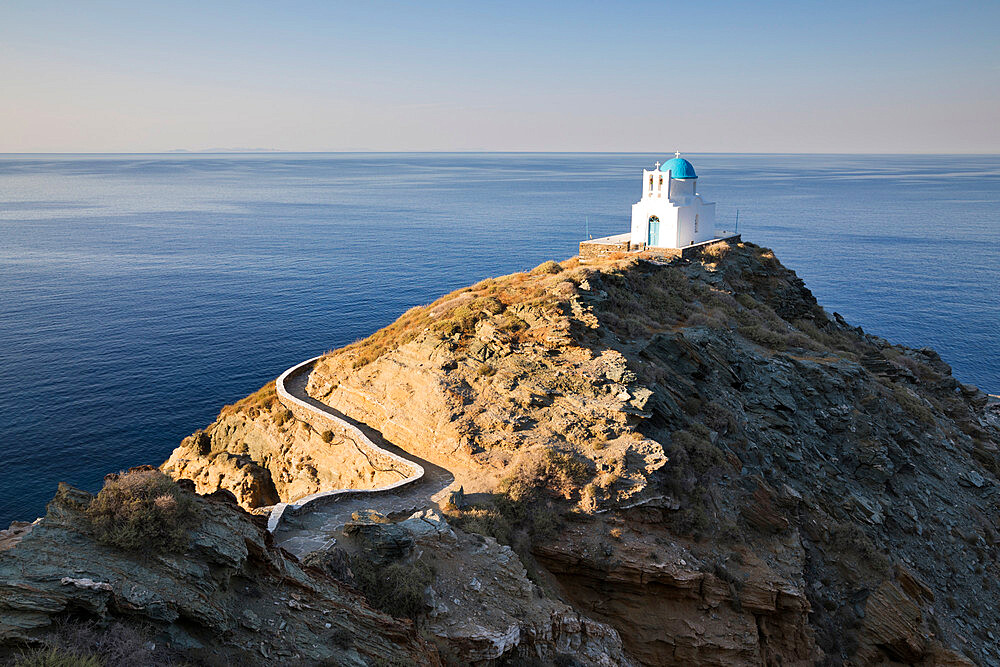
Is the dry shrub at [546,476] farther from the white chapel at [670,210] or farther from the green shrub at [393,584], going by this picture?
the white chapel at [670,210]

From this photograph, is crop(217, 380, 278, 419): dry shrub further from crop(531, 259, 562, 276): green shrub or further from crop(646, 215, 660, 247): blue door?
crop(646, 215, 660, 247): blue door

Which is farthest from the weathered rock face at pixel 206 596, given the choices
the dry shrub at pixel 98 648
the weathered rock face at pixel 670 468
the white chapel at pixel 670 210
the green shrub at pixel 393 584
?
the white chapel at pixel 670 210

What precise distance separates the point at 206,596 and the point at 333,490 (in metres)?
11.8

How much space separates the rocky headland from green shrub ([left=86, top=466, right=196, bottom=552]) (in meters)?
0.12

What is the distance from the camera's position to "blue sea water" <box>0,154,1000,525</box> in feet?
149

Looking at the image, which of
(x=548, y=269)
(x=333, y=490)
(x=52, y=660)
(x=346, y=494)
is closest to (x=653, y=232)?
(x=548, y=269)

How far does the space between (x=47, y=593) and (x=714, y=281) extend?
1748 inches

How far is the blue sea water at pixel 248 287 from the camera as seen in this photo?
149ft

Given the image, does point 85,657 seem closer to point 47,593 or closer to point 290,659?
point 47,593

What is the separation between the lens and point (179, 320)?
66375 millimetres

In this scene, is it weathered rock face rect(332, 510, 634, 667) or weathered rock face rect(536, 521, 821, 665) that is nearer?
weathered rock face rect(332, 510, 634, 667)

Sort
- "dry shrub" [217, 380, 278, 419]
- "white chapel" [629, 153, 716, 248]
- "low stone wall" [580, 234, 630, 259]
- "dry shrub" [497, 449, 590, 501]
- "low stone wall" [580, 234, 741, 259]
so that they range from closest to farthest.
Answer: "dry shrub" [497, 449, 590, 501] → "dry shrub" [217, 380, 278, 419] → "low stone wall" [580, 234, 741, 259] → "low stone wall" [580, 234, 630, 259] → "white chapel" [629, 153, 716, 248]

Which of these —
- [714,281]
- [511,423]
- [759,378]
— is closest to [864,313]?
[714,281]

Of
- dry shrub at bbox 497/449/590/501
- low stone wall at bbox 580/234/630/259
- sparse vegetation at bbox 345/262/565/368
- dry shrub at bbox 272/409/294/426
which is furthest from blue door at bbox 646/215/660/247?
dry shrub at bbox 497/449/590/501
